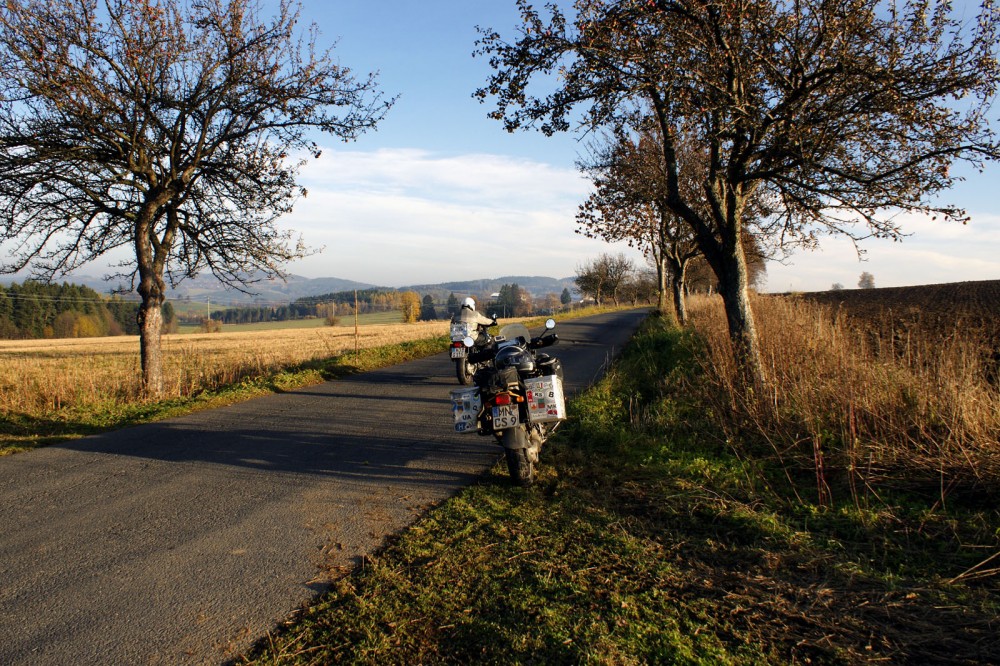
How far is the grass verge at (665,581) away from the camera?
287cm

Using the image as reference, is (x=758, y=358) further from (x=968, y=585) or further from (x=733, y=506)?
(x=968, y=585)

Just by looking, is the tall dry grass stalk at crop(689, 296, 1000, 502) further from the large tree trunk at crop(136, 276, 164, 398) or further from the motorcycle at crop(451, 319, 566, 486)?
the large tree trunk at crop(136, 276, 164, 398)

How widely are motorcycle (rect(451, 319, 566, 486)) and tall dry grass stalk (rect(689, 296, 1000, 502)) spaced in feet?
7.83

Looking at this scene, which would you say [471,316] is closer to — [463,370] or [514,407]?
[463,370]

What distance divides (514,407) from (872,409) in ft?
12.5

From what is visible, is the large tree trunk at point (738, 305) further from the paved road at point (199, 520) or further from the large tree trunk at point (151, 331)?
the large tree trunk at point (151, 331)

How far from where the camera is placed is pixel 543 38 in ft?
25.9

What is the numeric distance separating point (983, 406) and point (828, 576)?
291 cm

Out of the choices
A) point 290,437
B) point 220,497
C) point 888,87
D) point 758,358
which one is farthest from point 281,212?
point 888,87

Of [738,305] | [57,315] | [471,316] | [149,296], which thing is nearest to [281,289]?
[57,315]

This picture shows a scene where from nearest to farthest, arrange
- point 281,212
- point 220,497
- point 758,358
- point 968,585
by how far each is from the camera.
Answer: point 968,585, point 220,497, point 758,358, point 281,212

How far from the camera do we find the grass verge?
2.87 meters

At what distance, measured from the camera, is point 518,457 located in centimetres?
530

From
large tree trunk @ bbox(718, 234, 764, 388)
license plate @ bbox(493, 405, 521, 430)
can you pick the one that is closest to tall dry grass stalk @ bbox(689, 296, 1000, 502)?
large tree trunk @ bbox(718, 234, 764, 388)
